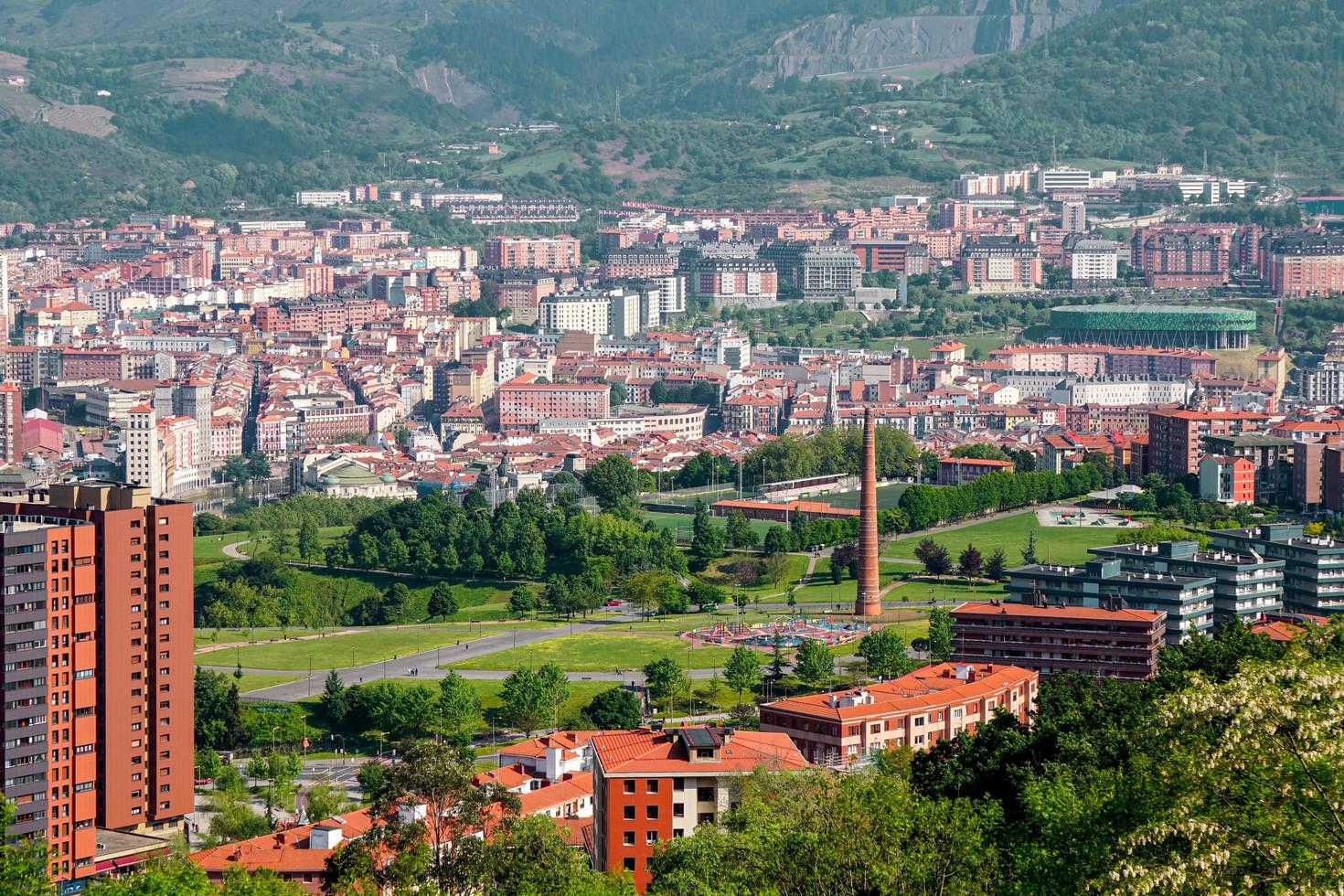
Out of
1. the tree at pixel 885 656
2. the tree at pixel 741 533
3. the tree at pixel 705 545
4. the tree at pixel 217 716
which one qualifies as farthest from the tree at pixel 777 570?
the tree at pixel 217 716

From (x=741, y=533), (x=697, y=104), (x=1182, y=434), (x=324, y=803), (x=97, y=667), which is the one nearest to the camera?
(x=97, y=667)

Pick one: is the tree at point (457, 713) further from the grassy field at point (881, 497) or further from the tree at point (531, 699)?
the grassy field at point (881, 497)

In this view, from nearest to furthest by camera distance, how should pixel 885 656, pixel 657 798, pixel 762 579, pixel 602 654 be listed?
pixel 657 798 < pixel 885 656 < pixel 602 654 < pixel 762 579

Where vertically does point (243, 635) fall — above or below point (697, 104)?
below

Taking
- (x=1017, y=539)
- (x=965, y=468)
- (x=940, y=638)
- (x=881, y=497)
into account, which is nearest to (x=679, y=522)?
(x=881, y=497)

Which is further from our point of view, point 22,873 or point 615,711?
point 615,711

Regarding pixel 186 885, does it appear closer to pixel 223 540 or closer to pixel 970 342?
pixel 223 540

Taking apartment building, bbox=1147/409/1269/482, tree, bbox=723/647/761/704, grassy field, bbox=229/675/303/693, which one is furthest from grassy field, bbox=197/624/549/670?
apartment building, bbox=1147/409/1269/482
